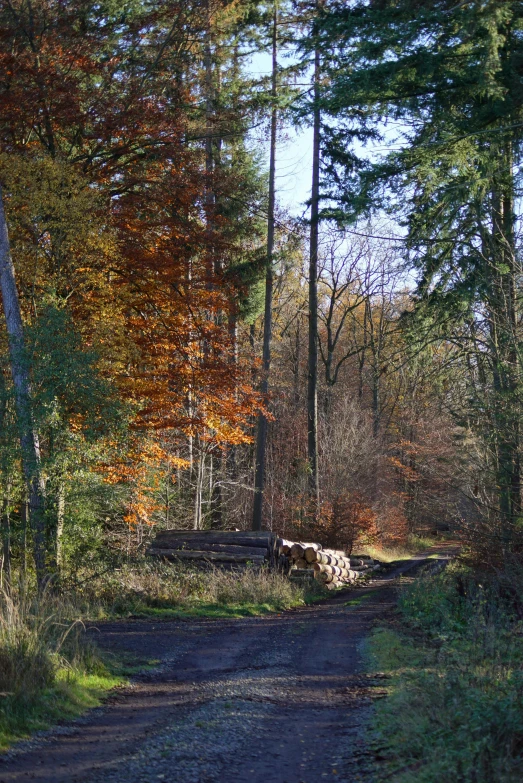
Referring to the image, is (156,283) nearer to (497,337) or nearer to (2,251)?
(2,251)

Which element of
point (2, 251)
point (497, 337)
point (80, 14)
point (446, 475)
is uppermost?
point (80, 14)

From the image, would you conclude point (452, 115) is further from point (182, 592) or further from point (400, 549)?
point (400, 549)

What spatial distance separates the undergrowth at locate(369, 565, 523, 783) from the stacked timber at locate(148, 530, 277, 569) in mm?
8102

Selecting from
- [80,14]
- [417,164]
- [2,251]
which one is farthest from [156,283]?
[417,164]

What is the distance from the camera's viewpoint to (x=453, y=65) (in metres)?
12.7

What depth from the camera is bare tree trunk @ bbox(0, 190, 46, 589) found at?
1445cm

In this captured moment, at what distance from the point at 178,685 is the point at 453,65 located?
416 inches

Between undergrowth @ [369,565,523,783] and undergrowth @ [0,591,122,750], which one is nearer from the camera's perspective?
undergrowth @ [369,565,523,783]

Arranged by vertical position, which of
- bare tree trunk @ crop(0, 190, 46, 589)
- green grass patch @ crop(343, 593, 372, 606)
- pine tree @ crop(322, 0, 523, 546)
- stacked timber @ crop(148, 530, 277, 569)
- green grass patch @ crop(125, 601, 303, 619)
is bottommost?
green grass patch @ crop(343, 593, 372, 606)

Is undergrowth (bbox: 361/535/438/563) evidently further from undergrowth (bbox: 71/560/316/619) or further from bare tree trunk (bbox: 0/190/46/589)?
bare tree trunk (bbox: 0/190/46/589)

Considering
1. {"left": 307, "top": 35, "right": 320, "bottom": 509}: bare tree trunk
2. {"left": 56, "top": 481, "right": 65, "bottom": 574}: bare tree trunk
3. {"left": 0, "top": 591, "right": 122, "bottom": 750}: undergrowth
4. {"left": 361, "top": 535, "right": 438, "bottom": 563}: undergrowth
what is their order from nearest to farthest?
1. {"left": 0, "top": 591, "right": 122, "bottom": 750}: undergrowth
2. {"left": 56, "top": 481, "right": 65, "bottom": 574}: bare tree trunk
3. {"left": 307, "top": 35, "right": 320, "bottom": 509}: bare tree trunk
4. {"left": 361, "top": 535, "right": 438, "bottom": 563}: undergrowth

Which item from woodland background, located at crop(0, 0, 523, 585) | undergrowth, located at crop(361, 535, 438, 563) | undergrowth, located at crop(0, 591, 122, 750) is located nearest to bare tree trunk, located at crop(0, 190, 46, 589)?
woodland background, located at crop(0, 0, 523, 585)

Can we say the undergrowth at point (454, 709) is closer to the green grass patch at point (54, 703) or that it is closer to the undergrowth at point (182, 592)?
the green grass patch at point (54, 703)

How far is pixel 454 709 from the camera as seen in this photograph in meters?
6.05
